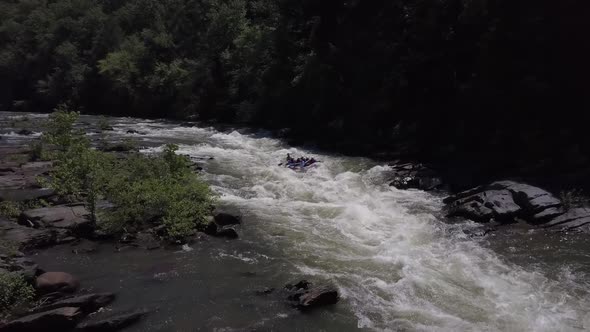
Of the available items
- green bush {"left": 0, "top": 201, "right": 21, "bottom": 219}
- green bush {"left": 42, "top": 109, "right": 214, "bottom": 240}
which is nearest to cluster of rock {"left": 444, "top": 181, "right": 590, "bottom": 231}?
green bush {"left": 42, "top": 109, "right": 214, "bottom": 240}

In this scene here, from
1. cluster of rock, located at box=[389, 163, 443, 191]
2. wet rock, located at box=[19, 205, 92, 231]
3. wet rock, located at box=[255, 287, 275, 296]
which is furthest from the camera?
cluster of rock, located at box=[389, 163, 443, 191]

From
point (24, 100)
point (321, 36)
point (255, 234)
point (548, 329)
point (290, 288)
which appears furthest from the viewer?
point (24, 100)

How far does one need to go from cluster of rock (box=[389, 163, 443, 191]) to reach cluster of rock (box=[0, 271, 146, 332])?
12.6 m

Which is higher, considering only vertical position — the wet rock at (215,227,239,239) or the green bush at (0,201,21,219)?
the green bush at (0,201,21,219)

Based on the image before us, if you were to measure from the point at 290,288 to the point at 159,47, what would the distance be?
147 feet

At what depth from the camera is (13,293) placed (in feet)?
31.5

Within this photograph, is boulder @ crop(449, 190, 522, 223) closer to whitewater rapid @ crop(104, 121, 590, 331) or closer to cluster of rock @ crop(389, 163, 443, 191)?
whitewater rapid @ crop(104, 121, 590, 331)

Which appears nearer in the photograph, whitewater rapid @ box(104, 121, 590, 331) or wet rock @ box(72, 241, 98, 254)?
whitewater rapid @ box(104, 121, 590, 331)

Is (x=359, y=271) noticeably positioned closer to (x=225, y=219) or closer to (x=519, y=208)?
(x=225, y=219)

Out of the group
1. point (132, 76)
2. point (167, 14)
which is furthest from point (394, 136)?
point (167, 14)

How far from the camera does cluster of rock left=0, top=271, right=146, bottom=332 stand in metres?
8.80

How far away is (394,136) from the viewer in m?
25.2

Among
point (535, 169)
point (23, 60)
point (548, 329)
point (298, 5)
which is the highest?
point (298, 5)

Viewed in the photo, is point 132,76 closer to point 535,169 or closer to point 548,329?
point 535,169
